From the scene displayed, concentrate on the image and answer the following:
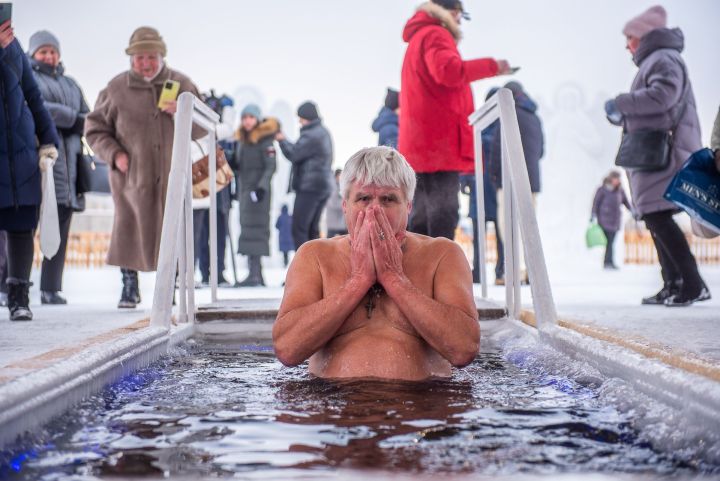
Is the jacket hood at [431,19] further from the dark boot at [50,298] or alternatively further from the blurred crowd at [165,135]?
the dark boot at [50,298]

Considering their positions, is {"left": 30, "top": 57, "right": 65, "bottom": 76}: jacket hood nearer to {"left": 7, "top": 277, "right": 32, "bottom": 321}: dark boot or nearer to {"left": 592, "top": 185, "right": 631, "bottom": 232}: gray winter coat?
{"left": 7, "top": 277, "right": 32, "bottom": 321}: dark boot

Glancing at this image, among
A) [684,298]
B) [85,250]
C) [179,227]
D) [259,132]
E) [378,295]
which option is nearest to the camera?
[378,295]

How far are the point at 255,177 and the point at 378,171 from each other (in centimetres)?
575

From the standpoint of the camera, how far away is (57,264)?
5.84m

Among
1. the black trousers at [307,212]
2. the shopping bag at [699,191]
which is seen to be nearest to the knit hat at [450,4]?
the shopping bag at [699,191]

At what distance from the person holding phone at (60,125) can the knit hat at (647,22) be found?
372 centimetres

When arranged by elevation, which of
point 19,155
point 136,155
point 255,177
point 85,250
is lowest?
point 85,250

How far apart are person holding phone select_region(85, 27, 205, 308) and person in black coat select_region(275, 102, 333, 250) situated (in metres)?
2.09

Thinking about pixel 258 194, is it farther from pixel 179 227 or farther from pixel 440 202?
pixel 179 227

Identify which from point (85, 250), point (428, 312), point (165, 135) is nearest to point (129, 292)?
point (165, 135)

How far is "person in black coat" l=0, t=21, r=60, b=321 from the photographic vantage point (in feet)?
14.0

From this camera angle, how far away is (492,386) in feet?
8.21

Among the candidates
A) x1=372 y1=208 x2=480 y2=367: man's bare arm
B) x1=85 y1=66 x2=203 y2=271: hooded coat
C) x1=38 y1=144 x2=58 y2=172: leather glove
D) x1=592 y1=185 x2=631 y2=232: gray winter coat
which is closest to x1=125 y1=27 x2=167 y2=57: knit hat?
x1=85 y1=66 x2=203 y2=271: hooded coat

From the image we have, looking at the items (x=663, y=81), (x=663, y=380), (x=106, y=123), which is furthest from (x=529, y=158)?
(x=663, y=380)
